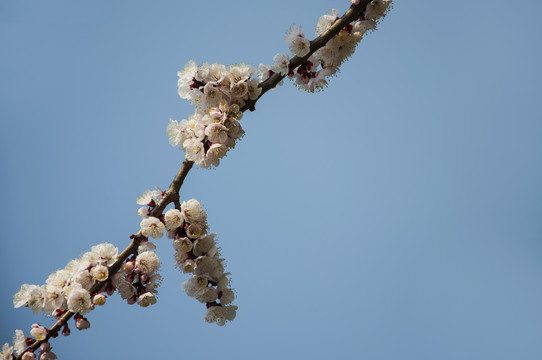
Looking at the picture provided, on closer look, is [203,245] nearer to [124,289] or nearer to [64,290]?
[124,289]

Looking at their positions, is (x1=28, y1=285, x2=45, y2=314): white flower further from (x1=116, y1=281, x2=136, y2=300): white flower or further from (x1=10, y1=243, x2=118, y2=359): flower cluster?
(x1=116, y1=281, x2=136, y2=300): white flower

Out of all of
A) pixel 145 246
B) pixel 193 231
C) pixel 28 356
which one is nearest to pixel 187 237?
pixel 193 231

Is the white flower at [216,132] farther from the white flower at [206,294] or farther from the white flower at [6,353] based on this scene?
the white flower at [6,353]

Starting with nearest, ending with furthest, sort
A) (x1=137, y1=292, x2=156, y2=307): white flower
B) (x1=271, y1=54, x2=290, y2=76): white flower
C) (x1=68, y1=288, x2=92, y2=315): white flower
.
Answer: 1. (x1=68, y1=288, x2=92, y2=315): white flower
2. (x1=137, y1=292, x2=156, y2=307): white flower
3. (x1=271, y1=54, x2=290, y2=76): white flower

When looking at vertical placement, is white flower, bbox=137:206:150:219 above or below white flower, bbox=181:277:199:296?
above

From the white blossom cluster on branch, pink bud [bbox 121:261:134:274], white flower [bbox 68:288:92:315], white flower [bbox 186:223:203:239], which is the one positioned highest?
the white blossom cluster on branch

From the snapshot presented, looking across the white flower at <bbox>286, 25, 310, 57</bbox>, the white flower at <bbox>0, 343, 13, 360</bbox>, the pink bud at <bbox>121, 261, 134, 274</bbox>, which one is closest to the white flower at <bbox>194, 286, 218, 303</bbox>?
the pink bud at <bbox>121, 261, 134, 274</bbox>

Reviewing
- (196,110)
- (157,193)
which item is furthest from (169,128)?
(157,193)
